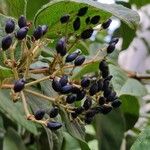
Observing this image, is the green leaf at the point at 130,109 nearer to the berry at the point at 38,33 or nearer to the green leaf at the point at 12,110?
the green leaf at the point at 12,110

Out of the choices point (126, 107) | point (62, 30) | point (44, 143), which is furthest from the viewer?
point (126, 107)

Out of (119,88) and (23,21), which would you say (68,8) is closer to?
(23,21)

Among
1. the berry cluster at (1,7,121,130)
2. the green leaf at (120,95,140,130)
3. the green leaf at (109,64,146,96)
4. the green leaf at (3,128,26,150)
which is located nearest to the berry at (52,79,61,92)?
the berry cluster at (1,7,121,130)

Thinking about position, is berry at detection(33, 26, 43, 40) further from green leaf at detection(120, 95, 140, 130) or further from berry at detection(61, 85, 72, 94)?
green leaf at detection(120, 95, 140, 130)

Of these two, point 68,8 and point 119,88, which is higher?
point 68,8

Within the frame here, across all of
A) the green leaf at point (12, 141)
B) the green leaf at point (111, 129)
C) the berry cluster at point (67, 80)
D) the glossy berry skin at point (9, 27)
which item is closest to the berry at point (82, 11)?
the berry cluster at point (67, 80)

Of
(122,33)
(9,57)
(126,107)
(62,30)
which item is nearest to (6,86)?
(9,57)

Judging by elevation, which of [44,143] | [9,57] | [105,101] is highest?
[9,57]
